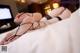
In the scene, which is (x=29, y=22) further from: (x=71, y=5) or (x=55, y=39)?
(x=71, y=5)

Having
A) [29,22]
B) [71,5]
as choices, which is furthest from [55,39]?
[71,5]

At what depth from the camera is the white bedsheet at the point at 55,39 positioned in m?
0.49

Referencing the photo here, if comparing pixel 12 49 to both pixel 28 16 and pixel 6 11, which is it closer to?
pixel 28 16

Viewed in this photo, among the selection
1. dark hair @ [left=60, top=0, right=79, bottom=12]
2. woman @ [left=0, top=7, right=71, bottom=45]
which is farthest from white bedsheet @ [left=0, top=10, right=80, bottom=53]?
dark hair @ [left=60, top=0, right=79, bottom=12]

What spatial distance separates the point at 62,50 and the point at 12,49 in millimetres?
197

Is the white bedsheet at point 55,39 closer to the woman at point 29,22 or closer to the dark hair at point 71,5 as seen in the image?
the woman at point 29,22

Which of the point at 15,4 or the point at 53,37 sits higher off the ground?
the point at 53,37

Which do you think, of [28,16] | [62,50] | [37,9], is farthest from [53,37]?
[37,9]

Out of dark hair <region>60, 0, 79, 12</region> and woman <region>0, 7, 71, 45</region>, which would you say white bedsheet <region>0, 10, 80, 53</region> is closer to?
woman <region>0, 7, 71, 45</region>

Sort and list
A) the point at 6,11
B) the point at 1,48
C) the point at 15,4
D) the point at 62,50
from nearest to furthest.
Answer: the point at 62,50, the point at 1,48, the point at 6,11, the point at 15,4

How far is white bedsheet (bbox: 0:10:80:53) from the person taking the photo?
1.60ft

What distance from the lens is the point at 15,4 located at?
89.7 inches

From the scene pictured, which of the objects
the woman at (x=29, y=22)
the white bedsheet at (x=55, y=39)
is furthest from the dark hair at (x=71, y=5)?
the white bedsheet at (x=55, y=39)

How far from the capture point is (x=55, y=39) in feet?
1.67
